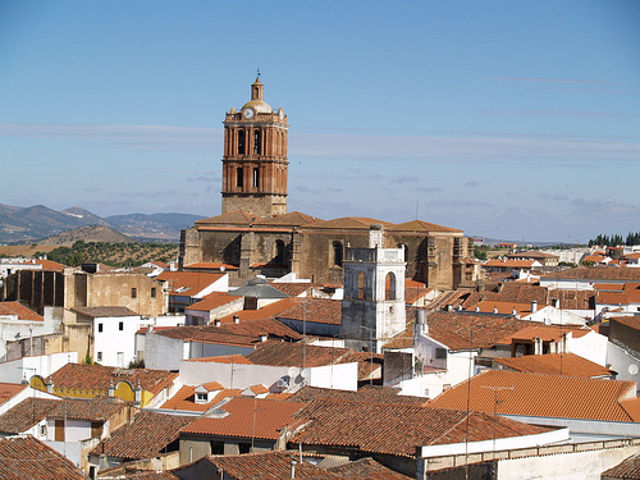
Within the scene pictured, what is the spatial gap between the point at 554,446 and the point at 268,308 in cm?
2614

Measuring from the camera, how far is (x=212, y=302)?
150ft

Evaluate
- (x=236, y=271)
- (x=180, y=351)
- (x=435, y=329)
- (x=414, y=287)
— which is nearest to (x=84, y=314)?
(x=180, y=351)

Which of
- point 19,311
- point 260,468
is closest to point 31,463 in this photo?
point 260,468

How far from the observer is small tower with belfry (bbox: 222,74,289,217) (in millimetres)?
73500

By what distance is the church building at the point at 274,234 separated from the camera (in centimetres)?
5969

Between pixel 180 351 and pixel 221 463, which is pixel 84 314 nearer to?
pixel 180 351

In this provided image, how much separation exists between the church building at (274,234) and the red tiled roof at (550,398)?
31.3 metres

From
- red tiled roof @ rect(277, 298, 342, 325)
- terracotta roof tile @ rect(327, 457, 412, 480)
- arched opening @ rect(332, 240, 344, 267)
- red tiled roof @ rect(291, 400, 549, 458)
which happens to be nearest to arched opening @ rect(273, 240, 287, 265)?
arched opening @ rect(332, 240, 344, 267)

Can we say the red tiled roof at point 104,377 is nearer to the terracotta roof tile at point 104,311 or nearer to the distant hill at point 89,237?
the terracotta roof tile at point 104,311

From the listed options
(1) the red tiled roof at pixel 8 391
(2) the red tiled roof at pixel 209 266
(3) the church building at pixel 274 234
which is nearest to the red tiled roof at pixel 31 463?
(1) the red tiled roof at pixel 8 391

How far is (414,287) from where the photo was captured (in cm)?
5538

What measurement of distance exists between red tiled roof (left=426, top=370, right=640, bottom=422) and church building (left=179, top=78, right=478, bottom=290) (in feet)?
103

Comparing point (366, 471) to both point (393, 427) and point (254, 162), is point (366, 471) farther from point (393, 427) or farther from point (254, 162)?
point (254, 162)

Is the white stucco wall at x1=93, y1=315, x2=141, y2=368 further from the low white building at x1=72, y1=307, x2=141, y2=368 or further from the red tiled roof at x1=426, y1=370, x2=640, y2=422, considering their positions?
the red tiled roof at x1=426, y1=370, x2=640, y2=422
